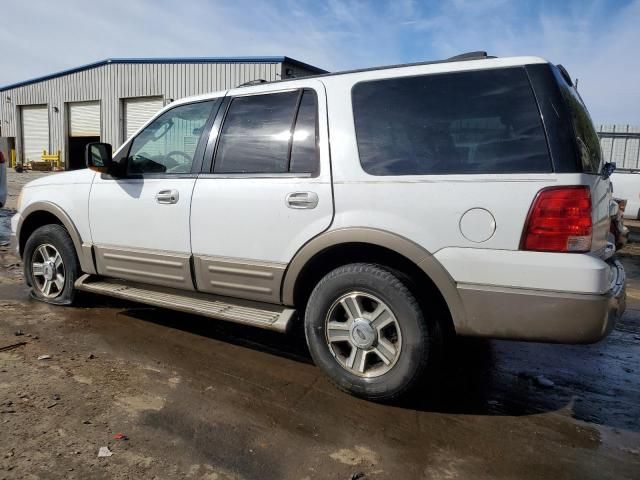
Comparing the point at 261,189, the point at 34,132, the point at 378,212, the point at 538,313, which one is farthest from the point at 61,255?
the point at 34,132

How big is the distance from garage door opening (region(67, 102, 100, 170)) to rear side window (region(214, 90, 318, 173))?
79.5 feet

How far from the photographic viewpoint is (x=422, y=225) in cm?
281

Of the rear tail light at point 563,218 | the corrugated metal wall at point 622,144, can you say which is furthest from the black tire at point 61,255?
the corrugated metal wall at point 622,144

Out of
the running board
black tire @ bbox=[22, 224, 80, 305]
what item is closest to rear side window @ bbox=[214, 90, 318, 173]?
the running board

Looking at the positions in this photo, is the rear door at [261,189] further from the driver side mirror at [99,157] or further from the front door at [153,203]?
the driver side mirror at [99,157]

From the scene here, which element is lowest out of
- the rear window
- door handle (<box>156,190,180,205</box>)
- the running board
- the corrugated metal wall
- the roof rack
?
the running board

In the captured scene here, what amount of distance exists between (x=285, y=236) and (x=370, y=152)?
2.54ft

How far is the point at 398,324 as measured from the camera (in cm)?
292

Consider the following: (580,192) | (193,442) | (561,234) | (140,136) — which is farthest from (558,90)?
(140,136)

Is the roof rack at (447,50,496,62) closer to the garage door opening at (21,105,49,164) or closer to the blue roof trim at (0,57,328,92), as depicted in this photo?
the blue roof trim at (0,57,328,92)

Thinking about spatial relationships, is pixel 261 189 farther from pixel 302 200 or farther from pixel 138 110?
pixel 138 110

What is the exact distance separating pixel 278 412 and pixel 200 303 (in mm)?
1150

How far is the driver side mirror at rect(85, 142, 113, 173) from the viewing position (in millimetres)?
4078

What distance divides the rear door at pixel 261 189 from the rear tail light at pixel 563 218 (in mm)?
1197
